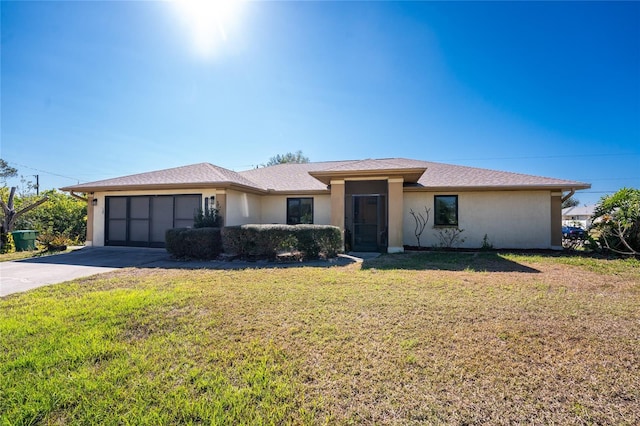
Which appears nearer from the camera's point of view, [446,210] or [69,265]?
[69,265]

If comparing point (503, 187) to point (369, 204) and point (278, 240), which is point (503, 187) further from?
point (278, 240)

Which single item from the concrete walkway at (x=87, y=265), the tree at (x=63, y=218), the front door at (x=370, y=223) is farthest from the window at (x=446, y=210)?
the tree at (x=63, y=218)

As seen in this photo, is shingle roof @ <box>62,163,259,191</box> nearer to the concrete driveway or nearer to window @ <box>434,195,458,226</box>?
the concrete driveway

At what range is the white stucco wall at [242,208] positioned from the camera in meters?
12.2

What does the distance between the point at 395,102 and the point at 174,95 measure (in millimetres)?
10316

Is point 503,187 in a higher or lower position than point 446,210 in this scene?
higher

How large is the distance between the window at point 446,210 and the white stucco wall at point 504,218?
0.61ft

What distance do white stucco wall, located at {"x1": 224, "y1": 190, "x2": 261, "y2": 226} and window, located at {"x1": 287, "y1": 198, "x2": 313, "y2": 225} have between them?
1.67 m

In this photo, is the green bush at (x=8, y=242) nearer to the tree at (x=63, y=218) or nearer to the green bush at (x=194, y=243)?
the tree at (x=63, y=218)

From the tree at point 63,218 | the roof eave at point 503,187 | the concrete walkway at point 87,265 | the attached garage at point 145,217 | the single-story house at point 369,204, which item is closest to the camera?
the concrete walkway at point 87,265

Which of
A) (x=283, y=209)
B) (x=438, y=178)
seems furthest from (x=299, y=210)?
(x=438, y=178)

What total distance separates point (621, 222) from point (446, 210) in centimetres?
596

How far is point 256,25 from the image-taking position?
9305 mm

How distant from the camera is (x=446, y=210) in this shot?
507 inches
